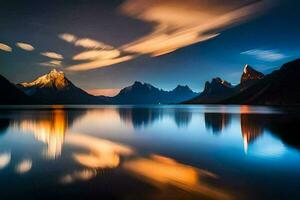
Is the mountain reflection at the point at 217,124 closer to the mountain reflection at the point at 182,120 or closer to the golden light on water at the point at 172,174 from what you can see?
the mountain reflection at the point at 182,120

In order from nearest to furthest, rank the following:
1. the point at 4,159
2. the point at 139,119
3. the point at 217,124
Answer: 1. the point at 4,159
2. the point at 217,124
3. the point at 139,119

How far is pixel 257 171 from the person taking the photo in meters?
20.8

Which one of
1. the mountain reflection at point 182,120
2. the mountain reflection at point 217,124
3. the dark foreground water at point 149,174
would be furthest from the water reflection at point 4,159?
the mountain reflection at point 182,120

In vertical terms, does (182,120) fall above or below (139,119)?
below

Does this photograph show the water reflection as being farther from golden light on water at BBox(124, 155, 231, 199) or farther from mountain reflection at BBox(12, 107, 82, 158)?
golden light on water at BBox(124, 155, 231, 199)

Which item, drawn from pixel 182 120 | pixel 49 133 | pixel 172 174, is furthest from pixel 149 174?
pixel 182 120

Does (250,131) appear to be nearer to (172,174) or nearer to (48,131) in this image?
(172,174)

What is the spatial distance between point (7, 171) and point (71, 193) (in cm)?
858

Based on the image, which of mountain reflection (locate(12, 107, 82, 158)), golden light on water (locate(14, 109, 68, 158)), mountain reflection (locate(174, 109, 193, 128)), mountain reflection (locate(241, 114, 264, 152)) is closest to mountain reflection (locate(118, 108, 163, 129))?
mountain reflection (locate(174, 109, 193, 128))

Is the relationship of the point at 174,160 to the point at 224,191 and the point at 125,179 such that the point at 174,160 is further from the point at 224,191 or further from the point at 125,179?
the point at 224,191

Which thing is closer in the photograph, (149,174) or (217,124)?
(149,174)

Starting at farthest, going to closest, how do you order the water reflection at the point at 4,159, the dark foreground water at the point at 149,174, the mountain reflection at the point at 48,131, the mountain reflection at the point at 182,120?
the mountain reflection at the point at 182,120
the mountain reflection at the point at 48,131
the water reflection at the point at 4,159
the dark foreground water at the point at 149,174

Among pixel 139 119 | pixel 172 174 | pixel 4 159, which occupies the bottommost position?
pixel 172 174

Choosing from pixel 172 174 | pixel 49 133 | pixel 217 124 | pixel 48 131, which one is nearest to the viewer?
pixel 172 174
